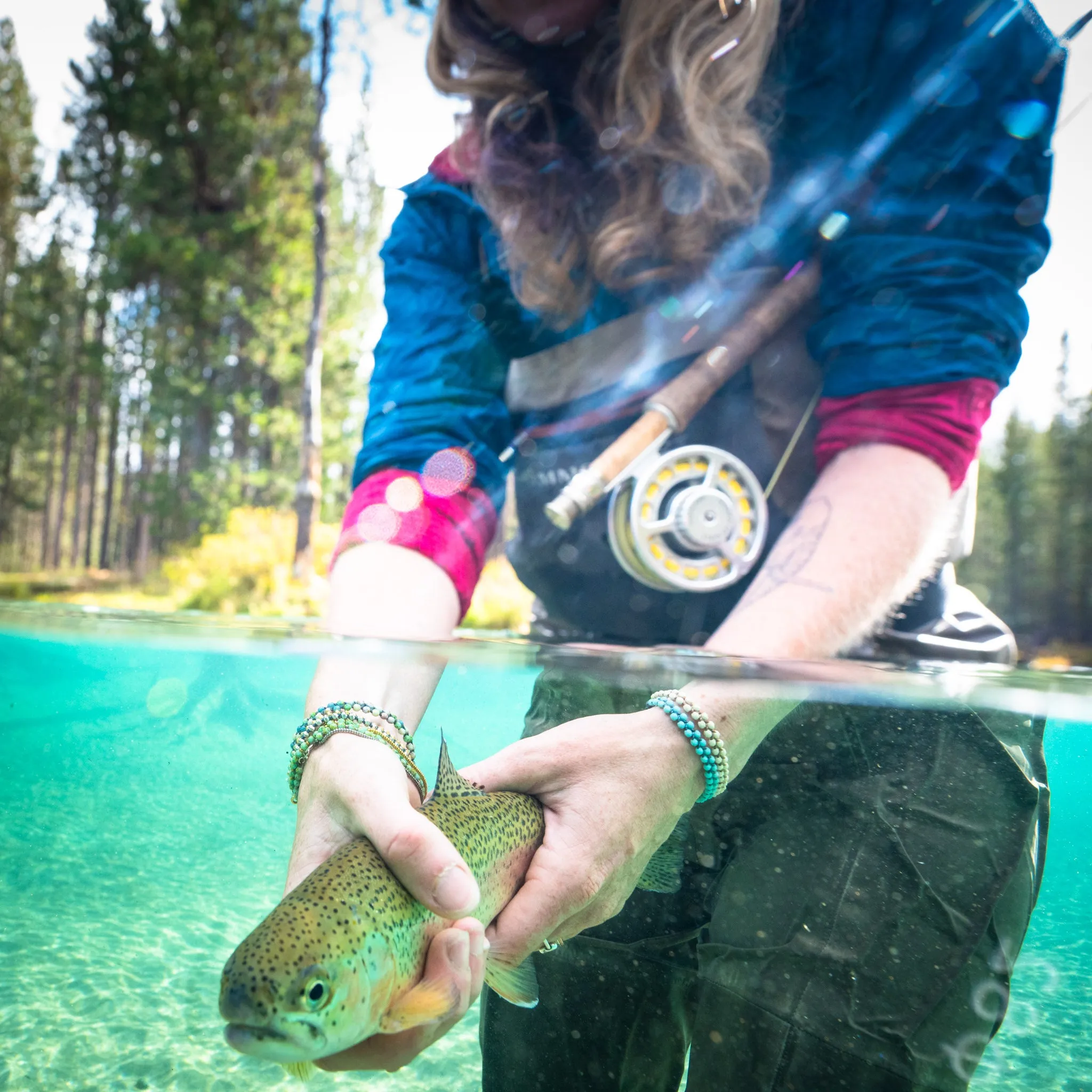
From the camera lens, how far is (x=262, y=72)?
2561 cm

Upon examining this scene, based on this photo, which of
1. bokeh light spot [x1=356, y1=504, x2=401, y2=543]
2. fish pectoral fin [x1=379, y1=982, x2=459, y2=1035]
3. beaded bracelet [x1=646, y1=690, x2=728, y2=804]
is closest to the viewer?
fish pectoral fin [x1=379, y1=982, x2=459, y2=1035]

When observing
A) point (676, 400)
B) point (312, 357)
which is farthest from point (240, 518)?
point (676, 400)

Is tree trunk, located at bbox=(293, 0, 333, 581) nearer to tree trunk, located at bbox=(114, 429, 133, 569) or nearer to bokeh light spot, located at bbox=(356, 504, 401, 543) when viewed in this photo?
bokeh light spot, located at bbox=(356, 504, 401, 543)

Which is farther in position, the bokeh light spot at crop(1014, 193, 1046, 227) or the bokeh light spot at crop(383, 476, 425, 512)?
the bokeh light spot at crop(383, 476, 425, 512)

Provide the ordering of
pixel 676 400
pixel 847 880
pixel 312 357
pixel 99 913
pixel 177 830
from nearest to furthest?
pixel 847 880 < pixel 676 400 < pixel 99 913 < pixel 177 830 < pixel 312 357

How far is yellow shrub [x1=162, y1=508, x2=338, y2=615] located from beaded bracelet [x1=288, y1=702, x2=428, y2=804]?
12.7m

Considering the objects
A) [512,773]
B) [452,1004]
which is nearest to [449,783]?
[512,773]

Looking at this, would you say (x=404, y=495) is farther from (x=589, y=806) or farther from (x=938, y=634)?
(x=938, y=634)

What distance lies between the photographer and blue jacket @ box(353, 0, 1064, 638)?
6.32ft

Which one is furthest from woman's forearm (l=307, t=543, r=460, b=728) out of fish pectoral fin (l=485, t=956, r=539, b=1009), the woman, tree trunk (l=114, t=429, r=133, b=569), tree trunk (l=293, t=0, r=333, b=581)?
tree trunk (l=114, t=429, r=133, b=569)

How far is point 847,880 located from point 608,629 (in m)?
1.21

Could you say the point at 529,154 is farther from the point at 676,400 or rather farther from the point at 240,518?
the point at 240,518

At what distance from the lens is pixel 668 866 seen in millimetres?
1598

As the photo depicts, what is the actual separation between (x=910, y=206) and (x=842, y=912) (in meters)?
1.84
